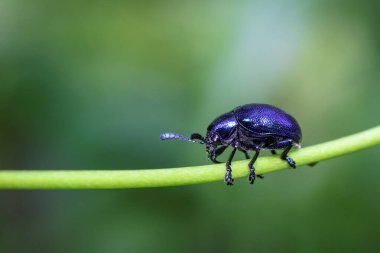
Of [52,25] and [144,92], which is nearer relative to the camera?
[144,92]

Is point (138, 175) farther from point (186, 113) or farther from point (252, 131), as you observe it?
point (186, 113)

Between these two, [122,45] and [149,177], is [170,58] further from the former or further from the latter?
[149,177]

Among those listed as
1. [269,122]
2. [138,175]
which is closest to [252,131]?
[269,122]

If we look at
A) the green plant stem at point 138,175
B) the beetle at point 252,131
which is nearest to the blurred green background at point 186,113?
the beetle at point 252,131

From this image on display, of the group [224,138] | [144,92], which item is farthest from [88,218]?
[224,138]

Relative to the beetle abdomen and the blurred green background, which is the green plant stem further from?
the blurred green background
